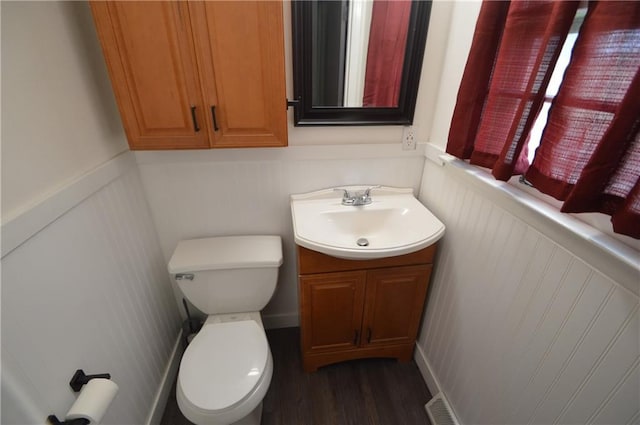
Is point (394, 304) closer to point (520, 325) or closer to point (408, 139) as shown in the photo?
point (520, 325)

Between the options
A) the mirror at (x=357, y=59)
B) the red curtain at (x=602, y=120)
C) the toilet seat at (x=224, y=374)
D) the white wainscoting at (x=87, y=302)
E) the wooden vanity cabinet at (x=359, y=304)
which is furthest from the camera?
the wooden vanity cabinet at (x=359, y=304)

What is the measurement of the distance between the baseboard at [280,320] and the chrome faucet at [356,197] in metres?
0.82

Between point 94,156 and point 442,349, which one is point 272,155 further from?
point 442,349

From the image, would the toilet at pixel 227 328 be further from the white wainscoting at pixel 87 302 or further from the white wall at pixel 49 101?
the white wall at pixel 49 101

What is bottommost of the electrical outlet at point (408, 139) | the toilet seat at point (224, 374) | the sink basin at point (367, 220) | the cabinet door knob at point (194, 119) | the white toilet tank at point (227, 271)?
the toilet seat at point (224, 374)

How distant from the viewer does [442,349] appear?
132cm

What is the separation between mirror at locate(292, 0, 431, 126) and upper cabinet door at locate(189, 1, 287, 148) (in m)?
→ 0.23

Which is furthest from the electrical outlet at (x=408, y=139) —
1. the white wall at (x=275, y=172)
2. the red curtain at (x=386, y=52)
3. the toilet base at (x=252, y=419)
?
the toilet base at (x=252, y=419)

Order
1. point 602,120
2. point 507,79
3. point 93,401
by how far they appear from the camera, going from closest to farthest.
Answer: point 602,120
point 93,401
point 507,79

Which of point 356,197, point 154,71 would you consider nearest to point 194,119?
point 154,71

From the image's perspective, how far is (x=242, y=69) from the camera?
96 centimetres

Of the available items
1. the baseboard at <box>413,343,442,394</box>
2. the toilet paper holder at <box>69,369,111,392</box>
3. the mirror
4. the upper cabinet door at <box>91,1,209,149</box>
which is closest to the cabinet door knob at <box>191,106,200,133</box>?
the upper cabinet door at <box>91,1,209,149</box>

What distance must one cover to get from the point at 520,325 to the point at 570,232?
1.17 ft

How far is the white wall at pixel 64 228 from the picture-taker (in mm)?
661
